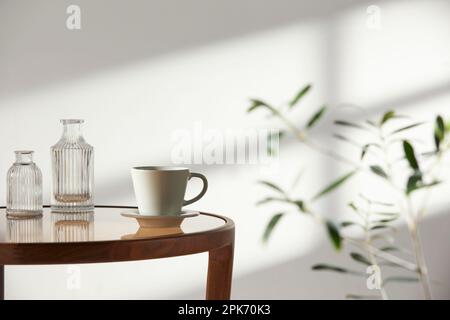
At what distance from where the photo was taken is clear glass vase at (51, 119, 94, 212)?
57.0 inches

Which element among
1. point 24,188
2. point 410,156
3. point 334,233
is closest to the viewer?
point 334,233

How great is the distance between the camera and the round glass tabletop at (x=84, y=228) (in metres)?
1.17

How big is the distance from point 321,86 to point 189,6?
552mm

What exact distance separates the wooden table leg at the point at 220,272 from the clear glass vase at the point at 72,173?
29 centimetres

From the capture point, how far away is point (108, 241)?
44.0 inches

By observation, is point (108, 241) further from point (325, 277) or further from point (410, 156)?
point (325, 277)

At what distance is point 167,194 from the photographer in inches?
50.3

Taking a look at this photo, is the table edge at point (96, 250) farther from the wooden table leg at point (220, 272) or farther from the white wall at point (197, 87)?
the white wall at point (197, 87)

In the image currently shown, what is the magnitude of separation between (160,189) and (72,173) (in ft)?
0.90

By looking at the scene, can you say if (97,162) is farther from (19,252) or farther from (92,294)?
(19,252)
